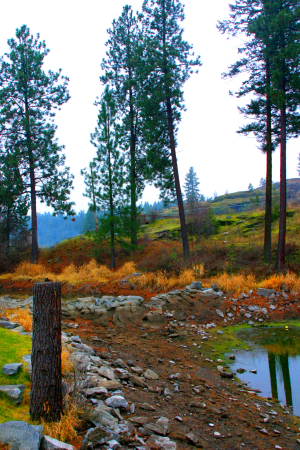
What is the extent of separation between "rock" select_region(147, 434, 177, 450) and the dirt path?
0.46 ft

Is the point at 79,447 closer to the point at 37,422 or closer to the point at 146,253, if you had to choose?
the point at 37,422

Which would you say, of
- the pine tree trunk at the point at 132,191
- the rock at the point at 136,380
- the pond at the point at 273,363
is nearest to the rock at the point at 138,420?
the rock at the point at 136,380

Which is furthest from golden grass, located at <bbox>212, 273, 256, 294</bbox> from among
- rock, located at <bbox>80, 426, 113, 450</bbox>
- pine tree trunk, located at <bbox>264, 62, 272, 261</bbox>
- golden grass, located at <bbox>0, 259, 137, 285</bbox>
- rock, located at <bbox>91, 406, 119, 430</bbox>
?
rock, located at <bbox>80, 426, 113, 450</bbox>

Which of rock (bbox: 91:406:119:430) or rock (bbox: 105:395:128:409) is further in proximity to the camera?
rock (bbox: 105:395:128:409)

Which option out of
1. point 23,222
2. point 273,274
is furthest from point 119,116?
point 273,274

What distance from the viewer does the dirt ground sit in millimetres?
4110

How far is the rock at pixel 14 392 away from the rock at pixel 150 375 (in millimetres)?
2509

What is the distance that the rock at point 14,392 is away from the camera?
3732 mm

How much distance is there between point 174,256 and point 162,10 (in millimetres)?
14274

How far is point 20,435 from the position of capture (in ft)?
9.61

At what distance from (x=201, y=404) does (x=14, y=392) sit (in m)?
2.76

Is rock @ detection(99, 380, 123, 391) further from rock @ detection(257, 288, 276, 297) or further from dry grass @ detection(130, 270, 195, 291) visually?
dry grass @ detection(130, 270, 195, 291)

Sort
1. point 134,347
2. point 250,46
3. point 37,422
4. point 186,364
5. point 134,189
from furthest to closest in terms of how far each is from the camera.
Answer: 1. point 134,189
2. point 250,46
3. point 134,347
4. point 186,364
5. point 37,422

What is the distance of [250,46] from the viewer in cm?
1627
